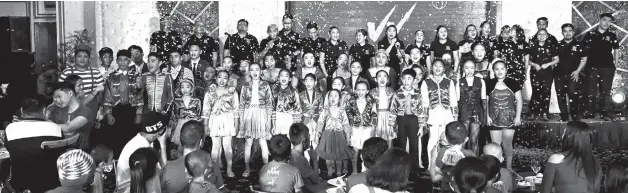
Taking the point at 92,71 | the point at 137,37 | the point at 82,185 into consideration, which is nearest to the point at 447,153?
the point at 82,185

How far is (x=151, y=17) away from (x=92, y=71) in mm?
3152

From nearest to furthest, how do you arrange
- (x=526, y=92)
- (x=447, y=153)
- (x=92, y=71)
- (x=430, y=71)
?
(x=447, y=153), (x=92, y=71), (x=430, y=71), (x=526, y=92)

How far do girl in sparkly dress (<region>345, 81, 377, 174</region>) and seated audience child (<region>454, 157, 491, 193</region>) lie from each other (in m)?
4.40

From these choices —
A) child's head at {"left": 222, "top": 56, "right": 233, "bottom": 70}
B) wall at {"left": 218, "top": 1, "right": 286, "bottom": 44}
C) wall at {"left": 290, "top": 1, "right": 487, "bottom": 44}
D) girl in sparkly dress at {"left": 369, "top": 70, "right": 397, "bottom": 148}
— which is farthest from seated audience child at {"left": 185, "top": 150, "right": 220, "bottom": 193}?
wall at {"left": 290, "top": 1, "right": 487, "bottom": 44}

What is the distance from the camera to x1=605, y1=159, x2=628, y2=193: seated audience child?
14.6 ft

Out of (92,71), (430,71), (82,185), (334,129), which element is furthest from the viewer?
(430,71)

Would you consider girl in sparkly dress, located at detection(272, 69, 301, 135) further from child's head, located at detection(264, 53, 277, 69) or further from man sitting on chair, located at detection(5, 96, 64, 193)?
man sitting on chair, located at detection(5, 96, 64, 193)

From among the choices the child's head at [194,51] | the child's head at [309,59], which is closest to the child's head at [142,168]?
the child's head at [309,59]

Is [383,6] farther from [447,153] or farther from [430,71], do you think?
[447,153]

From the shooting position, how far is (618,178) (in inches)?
175

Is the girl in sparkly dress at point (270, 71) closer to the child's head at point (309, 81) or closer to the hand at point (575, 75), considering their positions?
the child's head at point (309, 81)

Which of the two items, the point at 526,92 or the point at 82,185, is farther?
the point at 526,92

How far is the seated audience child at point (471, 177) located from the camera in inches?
161

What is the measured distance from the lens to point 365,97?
8672mm
